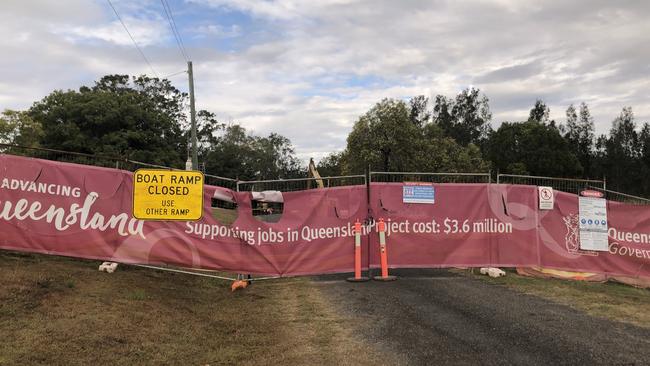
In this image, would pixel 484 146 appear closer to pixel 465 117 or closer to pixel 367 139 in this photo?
pixel 465 117

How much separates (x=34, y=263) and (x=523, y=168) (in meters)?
75.8

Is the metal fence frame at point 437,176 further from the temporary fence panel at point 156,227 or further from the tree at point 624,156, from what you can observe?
the tree at point 624,156

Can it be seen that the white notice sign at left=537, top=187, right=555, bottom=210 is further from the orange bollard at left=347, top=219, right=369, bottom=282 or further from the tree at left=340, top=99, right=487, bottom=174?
the tree at left=340, top=99, right=487, bottom=174

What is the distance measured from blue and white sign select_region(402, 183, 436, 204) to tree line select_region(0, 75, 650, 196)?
31.1 m

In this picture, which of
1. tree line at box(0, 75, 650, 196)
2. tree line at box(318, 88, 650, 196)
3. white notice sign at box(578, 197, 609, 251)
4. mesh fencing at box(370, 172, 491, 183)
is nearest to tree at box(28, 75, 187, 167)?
tree line at box(0, 75, 650, 196)

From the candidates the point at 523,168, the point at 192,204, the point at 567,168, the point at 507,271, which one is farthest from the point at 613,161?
the point at 192,204

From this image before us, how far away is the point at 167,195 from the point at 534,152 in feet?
263

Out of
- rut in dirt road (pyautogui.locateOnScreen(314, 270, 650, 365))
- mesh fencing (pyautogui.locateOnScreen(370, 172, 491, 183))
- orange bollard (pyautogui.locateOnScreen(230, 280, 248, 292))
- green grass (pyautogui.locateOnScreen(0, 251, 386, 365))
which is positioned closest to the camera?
green grass (pyautogui.locateOnScreen(0, 251, 386, 365))

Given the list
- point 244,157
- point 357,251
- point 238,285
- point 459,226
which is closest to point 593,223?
point 459,226

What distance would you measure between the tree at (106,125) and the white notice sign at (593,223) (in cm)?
4665

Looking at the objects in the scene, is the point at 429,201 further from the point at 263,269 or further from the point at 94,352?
the point at 94,352

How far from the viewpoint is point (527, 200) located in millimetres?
10117

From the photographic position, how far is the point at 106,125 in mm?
53812

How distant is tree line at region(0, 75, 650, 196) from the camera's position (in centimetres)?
4294
